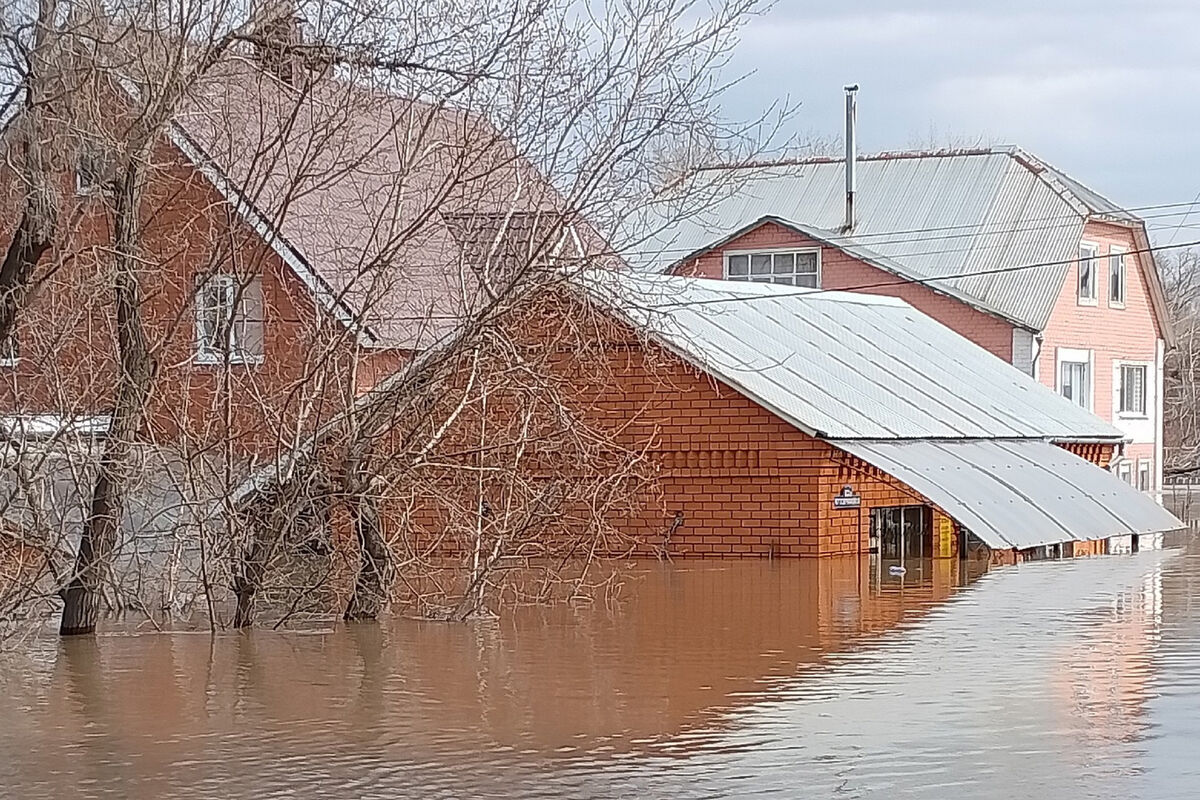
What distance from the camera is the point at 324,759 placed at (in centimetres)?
1162

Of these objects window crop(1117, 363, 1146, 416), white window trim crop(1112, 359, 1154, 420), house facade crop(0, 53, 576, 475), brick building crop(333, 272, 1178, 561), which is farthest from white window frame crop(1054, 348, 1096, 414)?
house facade crop(0, 53, 576, 475)

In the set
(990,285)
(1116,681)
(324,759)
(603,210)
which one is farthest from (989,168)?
(324,759)

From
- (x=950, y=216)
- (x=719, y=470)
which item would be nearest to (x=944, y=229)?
(x=950, y=216)

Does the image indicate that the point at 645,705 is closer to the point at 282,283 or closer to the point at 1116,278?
the point at 282,283

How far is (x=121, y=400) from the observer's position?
17344 millimetres

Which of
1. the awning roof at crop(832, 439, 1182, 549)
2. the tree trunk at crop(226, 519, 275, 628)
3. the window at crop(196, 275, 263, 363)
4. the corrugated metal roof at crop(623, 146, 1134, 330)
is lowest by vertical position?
the tree trunk at crop(226, 519, 275, 628)

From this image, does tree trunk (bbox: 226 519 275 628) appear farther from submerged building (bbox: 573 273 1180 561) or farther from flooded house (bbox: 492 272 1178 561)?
flooded house (bbox: 492 272 1178 561)

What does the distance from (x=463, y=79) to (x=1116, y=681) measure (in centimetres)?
789

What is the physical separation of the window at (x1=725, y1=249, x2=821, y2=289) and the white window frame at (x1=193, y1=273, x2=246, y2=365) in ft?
81.3

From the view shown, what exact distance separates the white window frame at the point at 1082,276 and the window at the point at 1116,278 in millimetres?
681

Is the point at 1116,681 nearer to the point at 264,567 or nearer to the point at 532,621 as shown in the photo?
the point at 532,621

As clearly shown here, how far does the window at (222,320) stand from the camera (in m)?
17.7

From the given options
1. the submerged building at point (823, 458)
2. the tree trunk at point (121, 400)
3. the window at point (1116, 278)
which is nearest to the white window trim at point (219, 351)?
the tree trunk at point (121, 400)

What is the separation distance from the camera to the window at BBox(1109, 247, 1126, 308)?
147 ft
